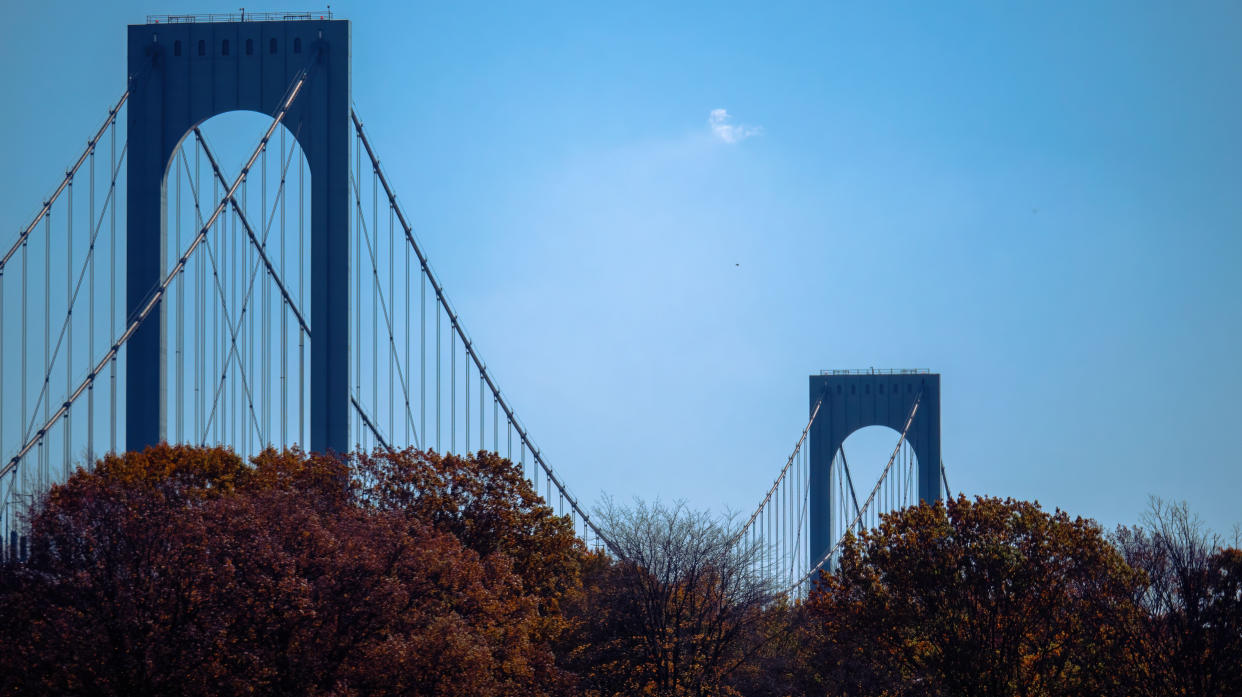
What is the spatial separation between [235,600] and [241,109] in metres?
A: 14.3

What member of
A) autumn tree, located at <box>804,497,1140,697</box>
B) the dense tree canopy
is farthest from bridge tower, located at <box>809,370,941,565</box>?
autumn tree, located at <box>804,497,1140,697</box>

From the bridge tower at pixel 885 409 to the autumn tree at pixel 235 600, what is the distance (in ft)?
161

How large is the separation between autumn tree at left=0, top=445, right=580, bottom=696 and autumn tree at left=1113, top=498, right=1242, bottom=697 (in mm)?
14253

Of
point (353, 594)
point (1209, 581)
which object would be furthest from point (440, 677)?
point (1209, 581)

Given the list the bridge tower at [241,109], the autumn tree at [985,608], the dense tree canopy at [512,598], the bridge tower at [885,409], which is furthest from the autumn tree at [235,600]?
the bridge tower at [885,409]

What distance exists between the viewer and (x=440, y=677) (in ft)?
83.8

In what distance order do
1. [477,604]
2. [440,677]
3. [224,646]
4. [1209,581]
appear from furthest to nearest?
[1209,581] < [477,604] < [440,677] < [224,646]

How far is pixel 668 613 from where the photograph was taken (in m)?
36.7

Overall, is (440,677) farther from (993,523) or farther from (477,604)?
(993,523)

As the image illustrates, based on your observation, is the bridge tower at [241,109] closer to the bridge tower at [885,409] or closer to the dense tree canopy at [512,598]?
the dense tree canopy at [512,598]

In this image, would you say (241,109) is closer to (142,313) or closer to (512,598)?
(142,313)

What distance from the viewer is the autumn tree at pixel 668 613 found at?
1400 inches

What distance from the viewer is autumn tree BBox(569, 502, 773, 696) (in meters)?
35.6

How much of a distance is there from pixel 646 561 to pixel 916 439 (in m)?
43.4
